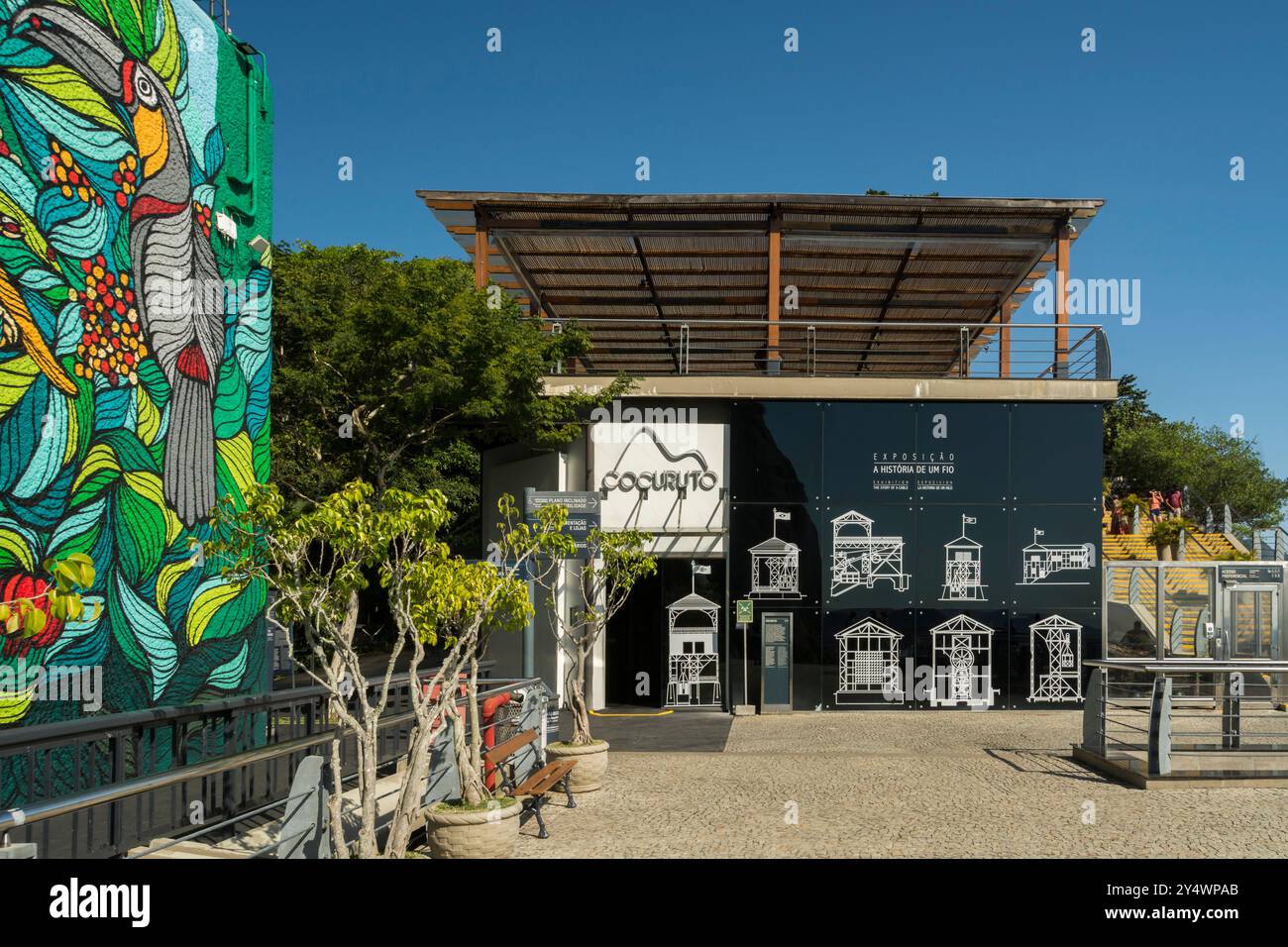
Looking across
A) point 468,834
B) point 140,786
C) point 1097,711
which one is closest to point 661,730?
point 1097,711

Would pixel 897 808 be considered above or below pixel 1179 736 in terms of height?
below

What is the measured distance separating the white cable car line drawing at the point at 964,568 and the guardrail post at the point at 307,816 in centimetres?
1443

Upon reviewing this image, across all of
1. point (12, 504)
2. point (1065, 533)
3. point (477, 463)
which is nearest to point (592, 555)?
point (12, 504)

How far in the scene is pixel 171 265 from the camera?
43.6ft

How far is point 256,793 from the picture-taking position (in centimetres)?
947

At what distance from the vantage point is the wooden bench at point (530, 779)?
9.47 metres

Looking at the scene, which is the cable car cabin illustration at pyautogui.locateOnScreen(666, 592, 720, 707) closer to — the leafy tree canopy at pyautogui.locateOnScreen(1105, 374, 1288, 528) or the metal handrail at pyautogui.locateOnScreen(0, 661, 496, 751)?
the metal handrail at pyautogui.locateOnScreen(0, 661, 496, 751)

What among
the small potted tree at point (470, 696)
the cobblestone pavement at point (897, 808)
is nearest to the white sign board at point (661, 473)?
the cobblestone pavement at point (897, 808)

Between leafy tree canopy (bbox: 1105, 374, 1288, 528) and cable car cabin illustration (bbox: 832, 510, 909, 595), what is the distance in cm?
4568

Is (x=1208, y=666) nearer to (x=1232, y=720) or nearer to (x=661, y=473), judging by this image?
(x=1232, y=720)

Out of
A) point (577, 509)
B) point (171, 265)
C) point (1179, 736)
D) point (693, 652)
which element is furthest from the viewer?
point (693, 652)

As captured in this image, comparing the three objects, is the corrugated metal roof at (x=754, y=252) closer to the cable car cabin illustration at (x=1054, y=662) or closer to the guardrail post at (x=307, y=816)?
the cable car cabin illustration at (x=1054, y=662)

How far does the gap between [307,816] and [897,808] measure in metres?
6.15
